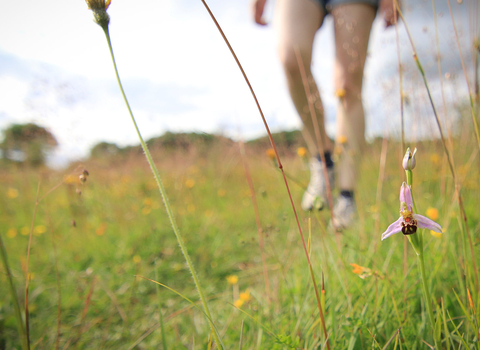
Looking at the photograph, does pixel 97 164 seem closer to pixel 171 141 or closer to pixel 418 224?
pixel 171 141

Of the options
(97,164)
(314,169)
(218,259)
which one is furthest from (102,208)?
(314,169)

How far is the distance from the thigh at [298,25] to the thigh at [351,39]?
0.12 meters

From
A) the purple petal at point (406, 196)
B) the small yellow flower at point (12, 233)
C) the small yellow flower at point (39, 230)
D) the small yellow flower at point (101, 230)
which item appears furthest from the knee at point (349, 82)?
the small yellow flower at point (12, 233)

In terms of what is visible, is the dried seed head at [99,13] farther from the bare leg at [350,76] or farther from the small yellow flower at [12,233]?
the small yellow flower at [12,233]

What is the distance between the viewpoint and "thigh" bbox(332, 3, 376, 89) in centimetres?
128

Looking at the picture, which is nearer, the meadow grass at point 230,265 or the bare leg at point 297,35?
the meadow grass at point 230,265

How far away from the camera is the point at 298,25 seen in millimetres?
1355

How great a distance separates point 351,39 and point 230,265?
128 cm

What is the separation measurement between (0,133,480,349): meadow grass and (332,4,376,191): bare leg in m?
0.17

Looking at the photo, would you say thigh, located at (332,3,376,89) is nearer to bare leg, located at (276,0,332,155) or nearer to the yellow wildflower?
bare leg, located at (276,0,332,155)

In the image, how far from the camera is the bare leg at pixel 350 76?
1289 millimetres

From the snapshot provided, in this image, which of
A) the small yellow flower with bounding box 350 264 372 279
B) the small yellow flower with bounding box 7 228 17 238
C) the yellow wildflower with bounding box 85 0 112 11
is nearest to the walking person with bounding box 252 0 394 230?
the small yellow flower with bounding box 350 264 372 279

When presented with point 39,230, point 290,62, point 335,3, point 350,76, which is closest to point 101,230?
point 39,230

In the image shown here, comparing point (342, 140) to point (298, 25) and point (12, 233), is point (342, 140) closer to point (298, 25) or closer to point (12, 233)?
point (298, 25)
